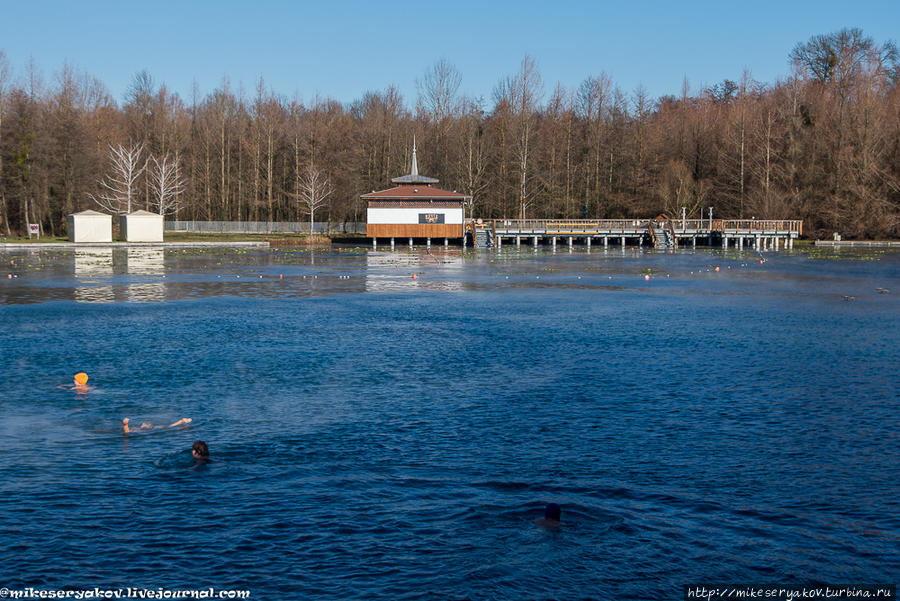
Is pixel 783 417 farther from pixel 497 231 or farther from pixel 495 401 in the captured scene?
pixel 497 231

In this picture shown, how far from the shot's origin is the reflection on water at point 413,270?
1514 inches

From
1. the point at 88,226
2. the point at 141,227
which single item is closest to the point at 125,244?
the point at 141,227

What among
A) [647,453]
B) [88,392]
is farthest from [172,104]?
[647,453]

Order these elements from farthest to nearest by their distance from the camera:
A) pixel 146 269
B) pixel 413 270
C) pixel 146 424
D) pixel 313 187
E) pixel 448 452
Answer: pixel 313 187 → pixel 413 270 → pixel 146 269 → pixel 146 424 → pixel 448 452

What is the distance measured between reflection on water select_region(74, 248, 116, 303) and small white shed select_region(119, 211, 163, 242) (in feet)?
19.7

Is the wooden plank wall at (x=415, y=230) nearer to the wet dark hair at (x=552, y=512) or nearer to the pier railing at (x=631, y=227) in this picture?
the pier railing at (x=631, y=227)

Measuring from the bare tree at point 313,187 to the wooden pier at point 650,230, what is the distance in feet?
68.9

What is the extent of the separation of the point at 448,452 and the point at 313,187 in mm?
76376

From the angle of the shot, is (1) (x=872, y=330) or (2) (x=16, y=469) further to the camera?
(1) (x=872, y=330)

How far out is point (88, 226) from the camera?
68.8 m

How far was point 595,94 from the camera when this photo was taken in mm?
93125

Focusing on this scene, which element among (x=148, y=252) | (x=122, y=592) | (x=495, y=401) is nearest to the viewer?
(x=122, y=592)

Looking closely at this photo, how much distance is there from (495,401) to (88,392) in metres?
7.97

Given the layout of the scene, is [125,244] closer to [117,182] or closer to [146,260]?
[146,260]
